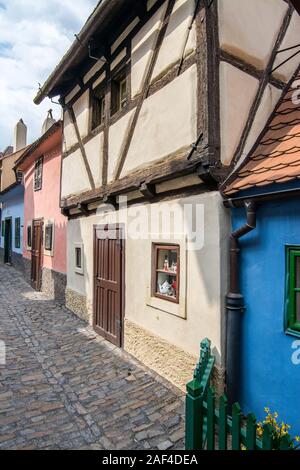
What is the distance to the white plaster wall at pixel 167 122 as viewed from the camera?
11.5 feet

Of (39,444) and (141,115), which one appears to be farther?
(141,115)

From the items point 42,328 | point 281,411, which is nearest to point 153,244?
point 281,411

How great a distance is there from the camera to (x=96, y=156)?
581 cm

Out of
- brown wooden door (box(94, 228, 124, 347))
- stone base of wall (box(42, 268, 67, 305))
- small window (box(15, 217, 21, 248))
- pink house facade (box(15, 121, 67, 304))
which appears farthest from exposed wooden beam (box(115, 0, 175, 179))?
small window (box(15, 217, 21, 248))

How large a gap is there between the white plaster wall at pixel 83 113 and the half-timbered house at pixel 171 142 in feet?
1.16

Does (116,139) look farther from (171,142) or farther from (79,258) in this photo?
(79,258)

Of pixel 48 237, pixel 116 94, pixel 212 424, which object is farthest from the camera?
pixel 48 237

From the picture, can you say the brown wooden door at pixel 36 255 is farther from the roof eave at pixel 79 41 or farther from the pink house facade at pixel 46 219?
the roof eave at pixel 79 41

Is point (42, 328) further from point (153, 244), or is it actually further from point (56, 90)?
point (56, 90)

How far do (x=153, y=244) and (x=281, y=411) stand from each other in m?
2.50

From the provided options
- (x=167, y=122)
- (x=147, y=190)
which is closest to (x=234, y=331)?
(x=147, y=190)

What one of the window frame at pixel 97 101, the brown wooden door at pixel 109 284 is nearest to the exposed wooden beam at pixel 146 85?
the brown wooden door at pixel 109 284

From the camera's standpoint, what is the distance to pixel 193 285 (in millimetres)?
3578

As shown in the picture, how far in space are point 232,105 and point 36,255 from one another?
9.16 m
